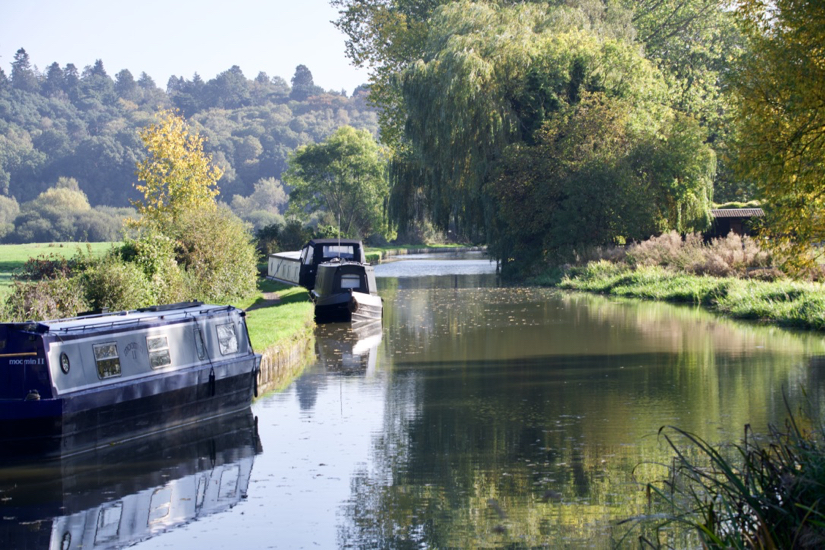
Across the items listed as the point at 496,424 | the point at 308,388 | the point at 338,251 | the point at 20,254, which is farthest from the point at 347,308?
the point at 20,254

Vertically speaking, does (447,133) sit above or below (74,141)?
below

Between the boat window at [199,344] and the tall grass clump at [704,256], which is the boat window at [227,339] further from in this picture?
the tall grass clump at [704,256]

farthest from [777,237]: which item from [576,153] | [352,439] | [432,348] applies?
[576,153]

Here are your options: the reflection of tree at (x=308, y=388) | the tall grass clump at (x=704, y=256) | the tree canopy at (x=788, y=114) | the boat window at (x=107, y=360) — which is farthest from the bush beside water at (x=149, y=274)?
the tall grass clump at (x=704, y=256)

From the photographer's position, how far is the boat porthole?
451 inches

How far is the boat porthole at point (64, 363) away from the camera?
1146 centimetres

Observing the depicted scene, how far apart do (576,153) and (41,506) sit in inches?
1238

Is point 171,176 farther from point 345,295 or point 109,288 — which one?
point 109,288

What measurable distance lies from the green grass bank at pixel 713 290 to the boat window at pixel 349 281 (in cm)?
1024

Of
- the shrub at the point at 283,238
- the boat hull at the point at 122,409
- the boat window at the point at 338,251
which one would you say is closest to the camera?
the boat hull at the point at 122,409

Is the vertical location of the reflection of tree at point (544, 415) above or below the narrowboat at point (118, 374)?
below

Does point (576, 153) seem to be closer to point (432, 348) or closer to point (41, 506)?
point (432, 348)

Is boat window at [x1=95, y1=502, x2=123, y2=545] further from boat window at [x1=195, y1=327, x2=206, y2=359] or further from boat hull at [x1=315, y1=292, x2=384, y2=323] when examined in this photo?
boat hull at [x1=315, y1=292, x2=384, y2=323]

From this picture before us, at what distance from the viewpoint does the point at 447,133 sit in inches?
1497
